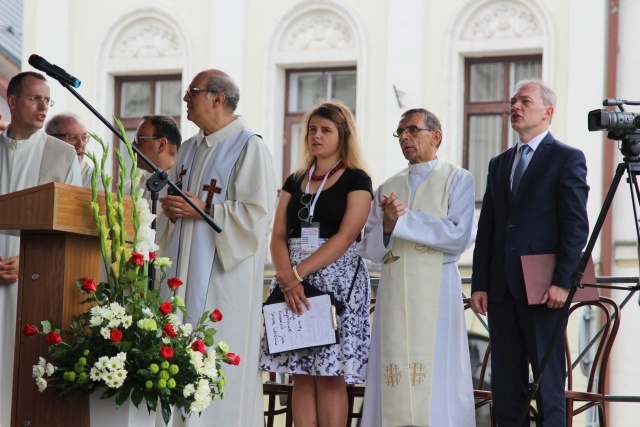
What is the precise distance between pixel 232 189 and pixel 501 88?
35.3ft

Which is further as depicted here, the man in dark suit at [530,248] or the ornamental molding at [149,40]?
the ornamental molding at [149,40]

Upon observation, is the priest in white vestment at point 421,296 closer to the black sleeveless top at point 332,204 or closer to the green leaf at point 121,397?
the black sleeveless top at point 332,204

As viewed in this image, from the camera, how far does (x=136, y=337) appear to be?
4355mm

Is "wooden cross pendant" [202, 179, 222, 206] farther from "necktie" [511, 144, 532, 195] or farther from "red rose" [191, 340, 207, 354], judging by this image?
"necktie" [511, 144, 532, 195]

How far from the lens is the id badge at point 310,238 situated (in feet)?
18.9

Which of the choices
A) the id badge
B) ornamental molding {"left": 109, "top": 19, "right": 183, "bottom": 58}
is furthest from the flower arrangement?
ornamental molding {"left": 109, "top": 19, "right": 183, "bottom": 58}

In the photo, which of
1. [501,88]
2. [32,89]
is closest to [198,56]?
[501,88]

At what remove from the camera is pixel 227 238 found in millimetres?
5473

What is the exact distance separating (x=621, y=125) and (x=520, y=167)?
0.58 metres

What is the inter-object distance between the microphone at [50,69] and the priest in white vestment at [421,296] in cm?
176

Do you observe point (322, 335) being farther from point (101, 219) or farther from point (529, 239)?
point (101, 219)

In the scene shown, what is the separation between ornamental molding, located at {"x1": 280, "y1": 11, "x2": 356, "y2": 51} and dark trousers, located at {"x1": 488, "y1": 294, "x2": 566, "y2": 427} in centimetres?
1163

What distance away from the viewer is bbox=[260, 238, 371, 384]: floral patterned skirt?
5633mm

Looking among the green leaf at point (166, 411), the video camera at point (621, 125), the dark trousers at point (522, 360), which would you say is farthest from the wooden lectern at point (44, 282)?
the video camera at point (621, 125)
